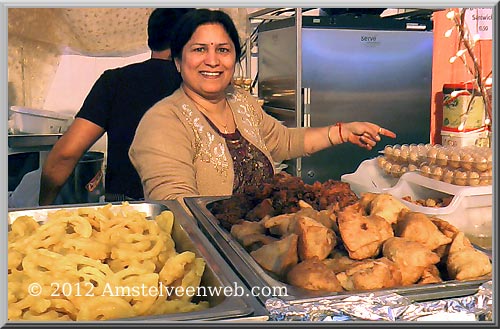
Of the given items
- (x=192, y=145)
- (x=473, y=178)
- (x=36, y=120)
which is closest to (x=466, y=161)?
(x=473, y=178)

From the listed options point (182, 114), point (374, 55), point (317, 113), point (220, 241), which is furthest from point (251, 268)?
point (374, 55)

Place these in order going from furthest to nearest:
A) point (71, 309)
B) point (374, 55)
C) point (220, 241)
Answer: point (374, 55)
point (220, 241)
point (71, 309)

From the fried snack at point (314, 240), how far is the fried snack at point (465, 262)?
0.20 meters

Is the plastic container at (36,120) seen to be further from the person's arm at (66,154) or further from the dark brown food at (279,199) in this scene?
the dark brown food at (279,199)

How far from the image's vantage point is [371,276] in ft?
3.09

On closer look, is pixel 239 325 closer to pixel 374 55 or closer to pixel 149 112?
pixel 149 112

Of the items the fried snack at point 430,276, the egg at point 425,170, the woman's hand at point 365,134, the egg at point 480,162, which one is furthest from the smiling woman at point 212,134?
the fried snack at point 430,276

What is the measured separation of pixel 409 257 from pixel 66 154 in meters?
0.72

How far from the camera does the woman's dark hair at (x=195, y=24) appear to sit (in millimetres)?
1174

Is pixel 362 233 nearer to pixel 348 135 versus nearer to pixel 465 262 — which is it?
pixel 465 262

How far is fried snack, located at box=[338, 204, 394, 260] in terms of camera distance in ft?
3.37

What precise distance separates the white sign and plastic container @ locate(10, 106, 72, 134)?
820mm

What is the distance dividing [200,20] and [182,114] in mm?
232

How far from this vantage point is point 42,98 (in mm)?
1167
